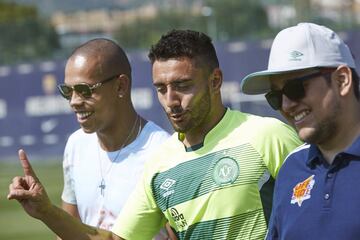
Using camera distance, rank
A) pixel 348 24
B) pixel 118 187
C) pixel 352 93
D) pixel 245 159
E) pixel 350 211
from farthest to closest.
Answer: pixel 348 24
pixel 118 187
pixel 245 159
pixel 352 93
pixel 350 211

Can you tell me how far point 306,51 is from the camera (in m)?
4.25

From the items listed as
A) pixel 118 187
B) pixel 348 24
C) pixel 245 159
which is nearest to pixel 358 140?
pixel 245 159

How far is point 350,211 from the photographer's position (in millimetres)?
3973

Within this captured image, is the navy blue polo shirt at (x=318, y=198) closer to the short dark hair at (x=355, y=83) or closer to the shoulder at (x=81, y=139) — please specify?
the short dark hair at (x=355, y=83)

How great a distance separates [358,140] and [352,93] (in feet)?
0.69

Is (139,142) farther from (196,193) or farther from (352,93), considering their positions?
(352,93)

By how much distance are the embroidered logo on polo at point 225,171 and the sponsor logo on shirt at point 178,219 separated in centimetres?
25

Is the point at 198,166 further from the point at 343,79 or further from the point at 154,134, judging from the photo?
the point at 154,134

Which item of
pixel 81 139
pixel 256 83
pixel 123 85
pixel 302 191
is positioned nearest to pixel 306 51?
pixel 256 83

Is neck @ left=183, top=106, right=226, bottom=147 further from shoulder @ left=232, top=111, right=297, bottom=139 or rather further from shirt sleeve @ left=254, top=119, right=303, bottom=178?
shirt sleeve @ left=254, top=119, right=303, bottom=178

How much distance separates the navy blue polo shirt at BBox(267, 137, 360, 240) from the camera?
3986 millimetres

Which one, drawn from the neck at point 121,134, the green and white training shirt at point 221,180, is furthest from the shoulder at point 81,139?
the green and white training shirt at point 221,180

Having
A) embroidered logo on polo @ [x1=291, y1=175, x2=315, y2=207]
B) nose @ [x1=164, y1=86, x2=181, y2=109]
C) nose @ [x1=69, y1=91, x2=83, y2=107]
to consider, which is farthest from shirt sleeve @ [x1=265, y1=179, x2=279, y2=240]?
nose @ [x1=69, y1=91, x2=83, y2=107]

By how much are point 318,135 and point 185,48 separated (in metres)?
1.33
